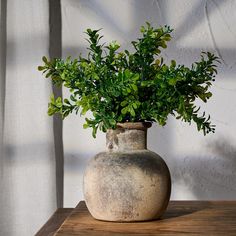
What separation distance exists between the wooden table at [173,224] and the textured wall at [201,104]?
0.49 metres

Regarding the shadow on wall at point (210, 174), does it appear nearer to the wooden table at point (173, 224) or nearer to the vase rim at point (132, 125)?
the wooden table at point (173, 224)

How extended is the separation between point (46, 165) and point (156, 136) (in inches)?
15.1

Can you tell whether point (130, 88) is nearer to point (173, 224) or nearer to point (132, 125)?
point (132, 125)

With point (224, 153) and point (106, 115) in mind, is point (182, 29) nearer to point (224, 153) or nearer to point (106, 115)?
point (224, 153)

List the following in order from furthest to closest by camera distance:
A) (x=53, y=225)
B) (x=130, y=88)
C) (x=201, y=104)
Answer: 1. (x=201, y=104)
2. (x=53, y=225)
3. (x=130, y=88)

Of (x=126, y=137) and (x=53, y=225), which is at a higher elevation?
(x=126, y=137)

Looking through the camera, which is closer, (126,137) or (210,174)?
(126,137)

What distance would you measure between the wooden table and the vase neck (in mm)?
168

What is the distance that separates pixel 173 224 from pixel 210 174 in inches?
30.9

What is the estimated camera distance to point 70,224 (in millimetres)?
1318

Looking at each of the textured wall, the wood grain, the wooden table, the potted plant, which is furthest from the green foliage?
the textured wall

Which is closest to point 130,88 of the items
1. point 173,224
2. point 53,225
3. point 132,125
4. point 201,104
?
point 132,125

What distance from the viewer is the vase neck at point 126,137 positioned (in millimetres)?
1345

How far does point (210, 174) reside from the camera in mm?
2057
